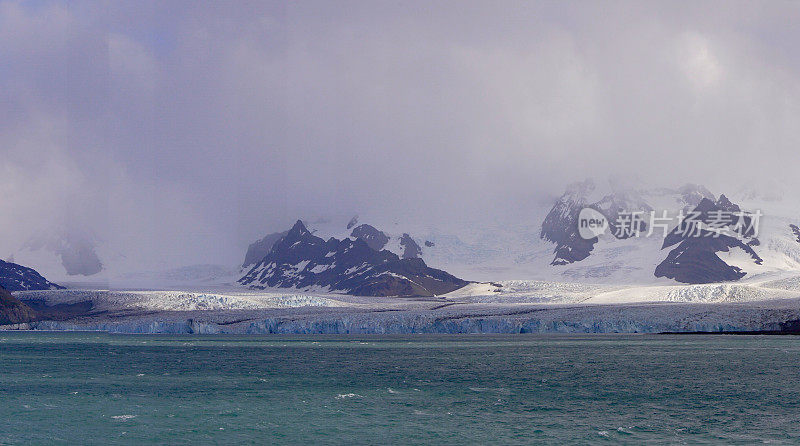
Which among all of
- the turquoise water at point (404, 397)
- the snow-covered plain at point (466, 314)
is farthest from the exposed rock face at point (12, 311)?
the turquoise water at point (404, 397)

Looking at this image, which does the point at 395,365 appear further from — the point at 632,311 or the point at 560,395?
the point at 632,311

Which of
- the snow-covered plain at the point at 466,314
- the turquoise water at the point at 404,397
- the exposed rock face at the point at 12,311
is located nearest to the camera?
the turquoise water at the point at 404,397

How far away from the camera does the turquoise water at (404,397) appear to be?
40.8 metres

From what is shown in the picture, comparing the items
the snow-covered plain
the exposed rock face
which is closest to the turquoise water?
the snow-covered plain

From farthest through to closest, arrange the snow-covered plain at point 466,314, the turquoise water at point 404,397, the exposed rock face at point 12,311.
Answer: the exposed rock face at point 12,311 < the snow-covered plain at point 466,314 < the turquoise water at point 404,397

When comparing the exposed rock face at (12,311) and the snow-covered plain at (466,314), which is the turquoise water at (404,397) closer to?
the snow-covered plain at (466,314)

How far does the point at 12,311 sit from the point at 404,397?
145818mm

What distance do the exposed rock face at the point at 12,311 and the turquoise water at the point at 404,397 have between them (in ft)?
306

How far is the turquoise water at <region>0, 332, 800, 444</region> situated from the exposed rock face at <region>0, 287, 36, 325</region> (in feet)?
306

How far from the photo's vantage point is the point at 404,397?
53.2m

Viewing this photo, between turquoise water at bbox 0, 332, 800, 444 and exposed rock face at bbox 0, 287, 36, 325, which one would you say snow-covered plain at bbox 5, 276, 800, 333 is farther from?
turquoise water at bbox 0, 332, 800, 444

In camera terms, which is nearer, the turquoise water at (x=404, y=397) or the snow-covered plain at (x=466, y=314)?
the turquoise water at (x=404, y=397)

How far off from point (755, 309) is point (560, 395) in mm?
92006

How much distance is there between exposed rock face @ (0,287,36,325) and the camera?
577ft
